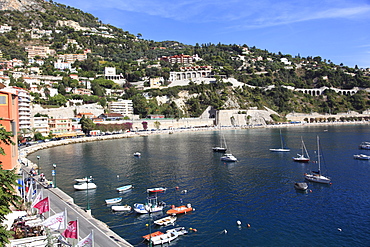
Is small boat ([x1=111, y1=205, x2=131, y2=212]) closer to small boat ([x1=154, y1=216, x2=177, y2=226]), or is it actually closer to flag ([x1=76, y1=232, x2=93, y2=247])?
small boat ([x1=154, y1=216, x2=177, y2=226])

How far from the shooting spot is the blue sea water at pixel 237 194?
19250 mm

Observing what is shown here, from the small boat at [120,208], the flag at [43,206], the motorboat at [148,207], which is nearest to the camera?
the flag at [43,206]

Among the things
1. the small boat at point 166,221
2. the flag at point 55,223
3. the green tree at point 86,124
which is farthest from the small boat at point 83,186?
the green tree at point 86,124

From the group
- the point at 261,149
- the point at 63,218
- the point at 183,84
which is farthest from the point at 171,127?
the point at 63,218

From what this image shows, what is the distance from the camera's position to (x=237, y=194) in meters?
27.4

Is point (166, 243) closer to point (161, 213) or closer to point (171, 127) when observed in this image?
point (161, 213)

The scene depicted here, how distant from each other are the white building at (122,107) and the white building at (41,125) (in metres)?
25.0

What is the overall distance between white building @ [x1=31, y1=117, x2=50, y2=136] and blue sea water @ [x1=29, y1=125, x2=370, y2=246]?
1850 centimetres

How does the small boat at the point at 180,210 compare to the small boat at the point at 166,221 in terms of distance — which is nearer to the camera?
the small boat at the point at 166,221

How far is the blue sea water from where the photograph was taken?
1925 centimetres

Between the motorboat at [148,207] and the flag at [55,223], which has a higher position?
the flag at [55,223]

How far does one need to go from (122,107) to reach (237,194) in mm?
70537

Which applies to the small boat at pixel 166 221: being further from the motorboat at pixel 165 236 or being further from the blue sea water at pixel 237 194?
the motorboat at pixel 165 236

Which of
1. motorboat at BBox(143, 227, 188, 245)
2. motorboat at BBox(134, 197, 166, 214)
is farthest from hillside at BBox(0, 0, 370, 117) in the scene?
motorboat at BBox(143, 227, 188, 245)
